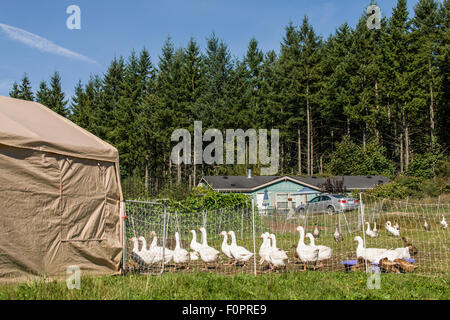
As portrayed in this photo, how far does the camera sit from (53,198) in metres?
7.29

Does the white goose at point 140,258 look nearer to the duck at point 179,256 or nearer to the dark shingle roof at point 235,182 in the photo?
the duck at point 179,256

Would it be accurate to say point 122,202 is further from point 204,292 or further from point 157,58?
point 157,58

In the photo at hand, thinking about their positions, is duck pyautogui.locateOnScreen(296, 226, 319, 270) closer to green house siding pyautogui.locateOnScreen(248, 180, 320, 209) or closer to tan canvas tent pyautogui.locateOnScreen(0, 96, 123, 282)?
tan canvas tent pyautogui.locateOnScreen(0, 96, 123, 282)

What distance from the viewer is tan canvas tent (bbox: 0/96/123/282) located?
263 inches

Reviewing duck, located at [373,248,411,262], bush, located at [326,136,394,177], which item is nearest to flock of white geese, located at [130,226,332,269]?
duck, located at [373,248,411,262]

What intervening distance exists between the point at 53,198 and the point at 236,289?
12.3ft

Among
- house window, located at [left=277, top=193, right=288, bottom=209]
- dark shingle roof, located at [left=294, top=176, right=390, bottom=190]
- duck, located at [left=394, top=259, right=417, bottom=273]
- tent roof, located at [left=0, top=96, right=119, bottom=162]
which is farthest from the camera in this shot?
dark shingle roof, located at [left=294, top=176, right=390, bottom=190]

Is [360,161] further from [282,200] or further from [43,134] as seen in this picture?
[43,134]

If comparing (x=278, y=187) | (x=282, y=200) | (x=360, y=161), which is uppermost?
(x=360, y=161)

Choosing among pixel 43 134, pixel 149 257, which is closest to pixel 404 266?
pixel 149 257

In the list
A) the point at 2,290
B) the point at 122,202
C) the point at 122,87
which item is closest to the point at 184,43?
the point at 122,87

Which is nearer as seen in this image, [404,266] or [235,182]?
[404,266]

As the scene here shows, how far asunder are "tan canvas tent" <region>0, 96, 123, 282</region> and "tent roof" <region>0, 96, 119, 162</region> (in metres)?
0.02

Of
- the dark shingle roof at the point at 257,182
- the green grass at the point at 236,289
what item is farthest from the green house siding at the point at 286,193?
the green grass at the point at 236,289
